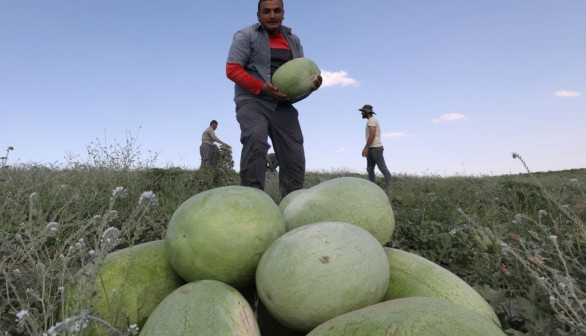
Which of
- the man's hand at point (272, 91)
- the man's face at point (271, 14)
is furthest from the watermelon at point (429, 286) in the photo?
the man's face at point (271, 14)

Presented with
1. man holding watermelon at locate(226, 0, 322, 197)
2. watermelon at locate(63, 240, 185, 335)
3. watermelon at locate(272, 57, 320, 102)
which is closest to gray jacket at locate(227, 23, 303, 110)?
man holding watermelon at locate(226, 0, 322, 197)

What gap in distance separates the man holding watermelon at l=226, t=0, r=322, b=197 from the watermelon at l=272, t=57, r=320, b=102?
74mm

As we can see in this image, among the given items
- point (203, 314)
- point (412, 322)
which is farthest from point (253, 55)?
point (412, 322)

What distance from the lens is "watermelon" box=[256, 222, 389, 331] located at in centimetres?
158

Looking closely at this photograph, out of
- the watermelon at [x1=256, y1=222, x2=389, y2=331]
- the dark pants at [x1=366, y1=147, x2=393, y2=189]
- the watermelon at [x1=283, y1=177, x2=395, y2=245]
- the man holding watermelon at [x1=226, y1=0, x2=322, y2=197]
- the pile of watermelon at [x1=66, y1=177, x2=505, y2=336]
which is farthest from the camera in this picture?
the dark pants at [x1=366, y1=147, x2=393, y2=189]

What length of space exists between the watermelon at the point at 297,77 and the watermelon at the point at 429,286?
2.90 metres

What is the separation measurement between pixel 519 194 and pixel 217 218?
227 inches

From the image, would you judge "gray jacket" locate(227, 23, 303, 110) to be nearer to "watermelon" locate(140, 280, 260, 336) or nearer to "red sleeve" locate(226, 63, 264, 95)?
"red sleeve" locate(226, 63, 264, 95)

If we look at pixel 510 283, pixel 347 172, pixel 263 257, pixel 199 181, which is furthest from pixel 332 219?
pixel 347 172

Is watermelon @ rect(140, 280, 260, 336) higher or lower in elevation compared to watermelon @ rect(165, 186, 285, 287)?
lower

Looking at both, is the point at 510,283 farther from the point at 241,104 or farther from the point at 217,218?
the point at 241,104

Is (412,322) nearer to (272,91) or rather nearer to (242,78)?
(272,91)

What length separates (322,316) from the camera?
1.59m

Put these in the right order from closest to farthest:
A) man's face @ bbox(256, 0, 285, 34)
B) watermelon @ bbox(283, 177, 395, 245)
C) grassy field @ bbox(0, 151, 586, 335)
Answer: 1. grassy field @ bbox(0, 151, 586, 335)
2. watermelon @ bbox(283, 177, 395, 245)
3. man's face @ bbox(256, 0, 285, 34)
